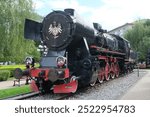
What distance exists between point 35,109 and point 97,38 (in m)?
10.5

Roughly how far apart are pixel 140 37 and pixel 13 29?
4134 centimetres

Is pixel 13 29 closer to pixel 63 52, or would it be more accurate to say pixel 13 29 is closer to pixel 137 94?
pixel 63 52

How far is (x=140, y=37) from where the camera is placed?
63.0 metres

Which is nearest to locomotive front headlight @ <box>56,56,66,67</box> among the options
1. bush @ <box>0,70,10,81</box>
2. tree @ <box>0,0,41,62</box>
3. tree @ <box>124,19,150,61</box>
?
bush @ <box>0,70,10,81</box>

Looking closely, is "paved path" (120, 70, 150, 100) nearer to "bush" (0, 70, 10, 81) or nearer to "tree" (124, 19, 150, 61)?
"bush" (0, 70, 10, 81)

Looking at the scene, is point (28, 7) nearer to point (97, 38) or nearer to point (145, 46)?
point (97, 38)

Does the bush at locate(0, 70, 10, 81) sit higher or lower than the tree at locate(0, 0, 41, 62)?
lower

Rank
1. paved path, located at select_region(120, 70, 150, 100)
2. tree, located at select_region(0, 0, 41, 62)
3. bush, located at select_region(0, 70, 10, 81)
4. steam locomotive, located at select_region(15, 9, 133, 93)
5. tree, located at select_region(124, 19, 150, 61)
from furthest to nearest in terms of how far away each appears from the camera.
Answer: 1. tree, located at select_region(124, 19, 150, 61)
2. tree, located at select_region(0, 0, 41, 62)
3. bush, located at select_region(0, 70, 10, 81)
4. steam locomotive, located at select_region(15, 9, 133, 93)
5. paved path, located at select_region(120, 70, 150, 100)

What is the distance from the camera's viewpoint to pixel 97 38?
17.7 metres

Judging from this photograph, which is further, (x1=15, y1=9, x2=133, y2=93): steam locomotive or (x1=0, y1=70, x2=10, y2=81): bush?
(x1=0, y1=70, x2=10, y2=81): bush

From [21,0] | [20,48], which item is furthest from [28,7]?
[20,48]

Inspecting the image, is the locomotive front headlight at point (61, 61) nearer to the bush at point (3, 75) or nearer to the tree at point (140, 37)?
the bush at point (3, 75)

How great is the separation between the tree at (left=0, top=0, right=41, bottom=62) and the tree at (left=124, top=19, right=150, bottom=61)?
117 feet

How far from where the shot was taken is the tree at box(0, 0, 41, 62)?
Result: 25.2 m
